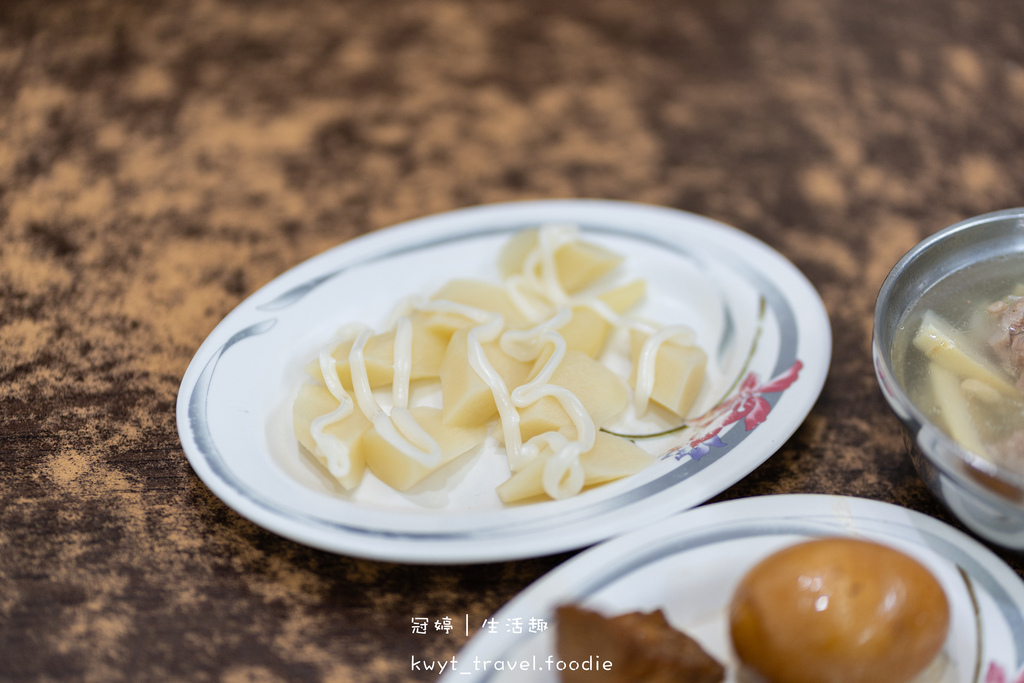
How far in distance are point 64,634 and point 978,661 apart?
1.45 meters

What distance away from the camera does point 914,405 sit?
4.26 feet

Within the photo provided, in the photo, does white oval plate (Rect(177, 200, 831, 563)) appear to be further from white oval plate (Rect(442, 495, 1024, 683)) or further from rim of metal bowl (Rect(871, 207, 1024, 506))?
rim of metal bowl (Rect(871, 207, 1024, 506))

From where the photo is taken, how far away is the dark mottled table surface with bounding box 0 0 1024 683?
1.36 meters

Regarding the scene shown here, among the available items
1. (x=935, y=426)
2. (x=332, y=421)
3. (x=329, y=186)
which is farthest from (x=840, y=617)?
(x=329, y=186)

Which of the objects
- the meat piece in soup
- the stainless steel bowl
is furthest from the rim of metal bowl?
the meat piece in soup

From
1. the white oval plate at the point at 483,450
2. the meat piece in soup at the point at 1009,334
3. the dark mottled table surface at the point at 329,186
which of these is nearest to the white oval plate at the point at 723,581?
the white oval plate at the point at 483,450

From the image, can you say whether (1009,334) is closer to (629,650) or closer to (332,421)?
(629,650)

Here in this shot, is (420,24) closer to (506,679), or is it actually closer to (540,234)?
(540,234)

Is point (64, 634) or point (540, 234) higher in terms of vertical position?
point (540, 234)

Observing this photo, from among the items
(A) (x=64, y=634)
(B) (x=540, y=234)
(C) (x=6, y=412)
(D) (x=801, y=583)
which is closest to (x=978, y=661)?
(D) (x=801, y=583)

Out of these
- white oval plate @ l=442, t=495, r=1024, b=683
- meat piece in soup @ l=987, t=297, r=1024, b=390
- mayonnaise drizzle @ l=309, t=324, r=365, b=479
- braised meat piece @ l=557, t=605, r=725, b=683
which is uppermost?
meat piece in soup @ l=987, t=297, r=1024, b=390

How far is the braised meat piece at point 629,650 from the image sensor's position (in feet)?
3.52

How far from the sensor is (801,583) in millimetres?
1104

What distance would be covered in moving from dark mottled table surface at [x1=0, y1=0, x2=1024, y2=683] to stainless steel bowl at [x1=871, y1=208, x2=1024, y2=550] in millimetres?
228
